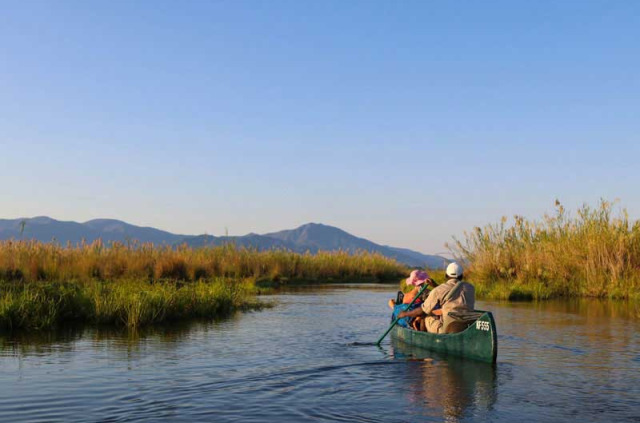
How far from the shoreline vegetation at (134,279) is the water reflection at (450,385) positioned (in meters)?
6.73

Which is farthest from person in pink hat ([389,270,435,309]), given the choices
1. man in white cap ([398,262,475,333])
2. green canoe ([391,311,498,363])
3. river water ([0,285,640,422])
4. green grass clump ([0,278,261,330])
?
green grass clump ([0,278,261,330])

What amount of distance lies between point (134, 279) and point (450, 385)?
15.5m

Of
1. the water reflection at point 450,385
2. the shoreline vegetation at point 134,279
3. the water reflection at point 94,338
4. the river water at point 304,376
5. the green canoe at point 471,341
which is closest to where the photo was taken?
the river water at point 304,376

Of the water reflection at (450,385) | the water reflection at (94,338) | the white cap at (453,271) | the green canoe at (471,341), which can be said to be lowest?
the water reflection at (450,385)

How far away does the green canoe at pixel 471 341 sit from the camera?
1108 centimetres

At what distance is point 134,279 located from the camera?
898 inches

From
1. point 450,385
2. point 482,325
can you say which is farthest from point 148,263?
point 450,385

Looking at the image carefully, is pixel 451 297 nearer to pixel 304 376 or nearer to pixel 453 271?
pixel 453 271

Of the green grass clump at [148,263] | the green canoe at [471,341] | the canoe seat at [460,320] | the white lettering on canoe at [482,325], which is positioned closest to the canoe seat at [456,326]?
the canoe seat at [460,320]

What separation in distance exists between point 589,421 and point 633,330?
29.0 ft

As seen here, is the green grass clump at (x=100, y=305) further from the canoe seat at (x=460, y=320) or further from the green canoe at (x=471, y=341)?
the canoe seat at (x=460, y=320)

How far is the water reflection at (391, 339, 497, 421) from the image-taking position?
8.45 meters

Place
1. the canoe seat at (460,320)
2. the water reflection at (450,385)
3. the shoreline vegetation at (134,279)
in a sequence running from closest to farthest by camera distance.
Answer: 1. the water reflection at (450,385)
2. the canoe seat at (460,320)
3. the shoreline vegetation at (134,279)

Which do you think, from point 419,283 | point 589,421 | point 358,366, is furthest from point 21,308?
point 589,421
